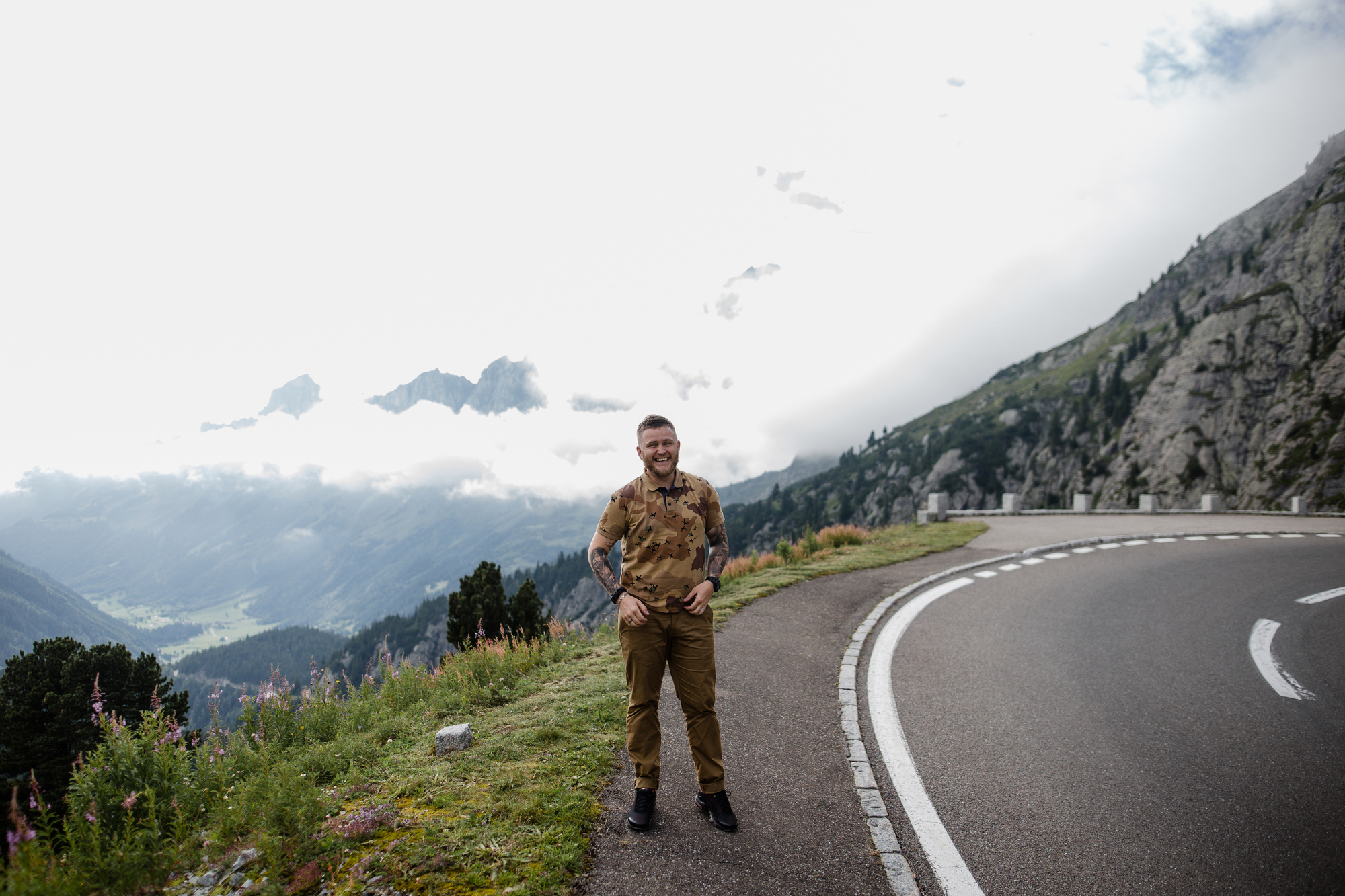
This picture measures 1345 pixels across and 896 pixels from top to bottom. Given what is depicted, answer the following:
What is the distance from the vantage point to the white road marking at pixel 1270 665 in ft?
19.3

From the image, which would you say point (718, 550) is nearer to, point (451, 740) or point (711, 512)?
point (711, 512)

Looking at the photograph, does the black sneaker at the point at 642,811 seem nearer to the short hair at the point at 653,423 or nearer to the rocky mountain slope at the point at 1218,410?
the short hair at the point at 653,423

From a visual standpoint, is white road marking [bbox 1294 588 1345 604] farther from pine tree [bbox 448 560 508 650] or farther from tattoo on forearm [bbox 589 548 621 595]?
pine tree [bbox 448 560 508 650]

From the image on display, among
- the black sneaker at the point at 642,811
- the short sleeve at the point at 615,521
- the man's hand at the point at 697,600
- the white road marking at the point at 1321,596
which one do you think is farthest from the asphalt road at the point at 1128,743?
the short sleeve at the point at 615,521

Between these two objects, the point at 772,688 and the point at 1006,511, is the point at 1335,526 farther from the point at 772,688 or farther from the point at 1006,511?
the point at 772,688

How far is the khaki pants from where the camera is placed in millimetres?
3867

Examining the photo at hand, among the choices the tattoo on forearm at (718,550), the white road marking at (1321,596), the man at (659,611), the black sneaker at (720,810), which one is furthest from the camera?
the white road marking at (1321,596)

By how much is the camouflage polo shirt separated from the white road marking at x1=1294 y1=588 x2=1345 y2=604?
1119 centimetres

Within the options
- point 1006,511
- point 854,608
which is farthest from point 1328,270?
point 854,608

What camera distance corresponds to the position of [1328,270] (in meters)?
89.4

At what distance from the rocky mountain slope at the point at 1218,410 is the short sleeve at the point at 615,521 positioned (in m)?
42.9

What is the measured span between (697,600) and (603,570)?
0.64 m

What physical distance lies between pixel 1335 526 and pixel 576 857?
90.0ft

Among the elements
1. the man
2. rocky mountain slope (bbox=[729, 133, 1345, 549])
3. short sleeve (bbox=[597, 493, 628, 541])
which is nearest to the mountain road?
the man
